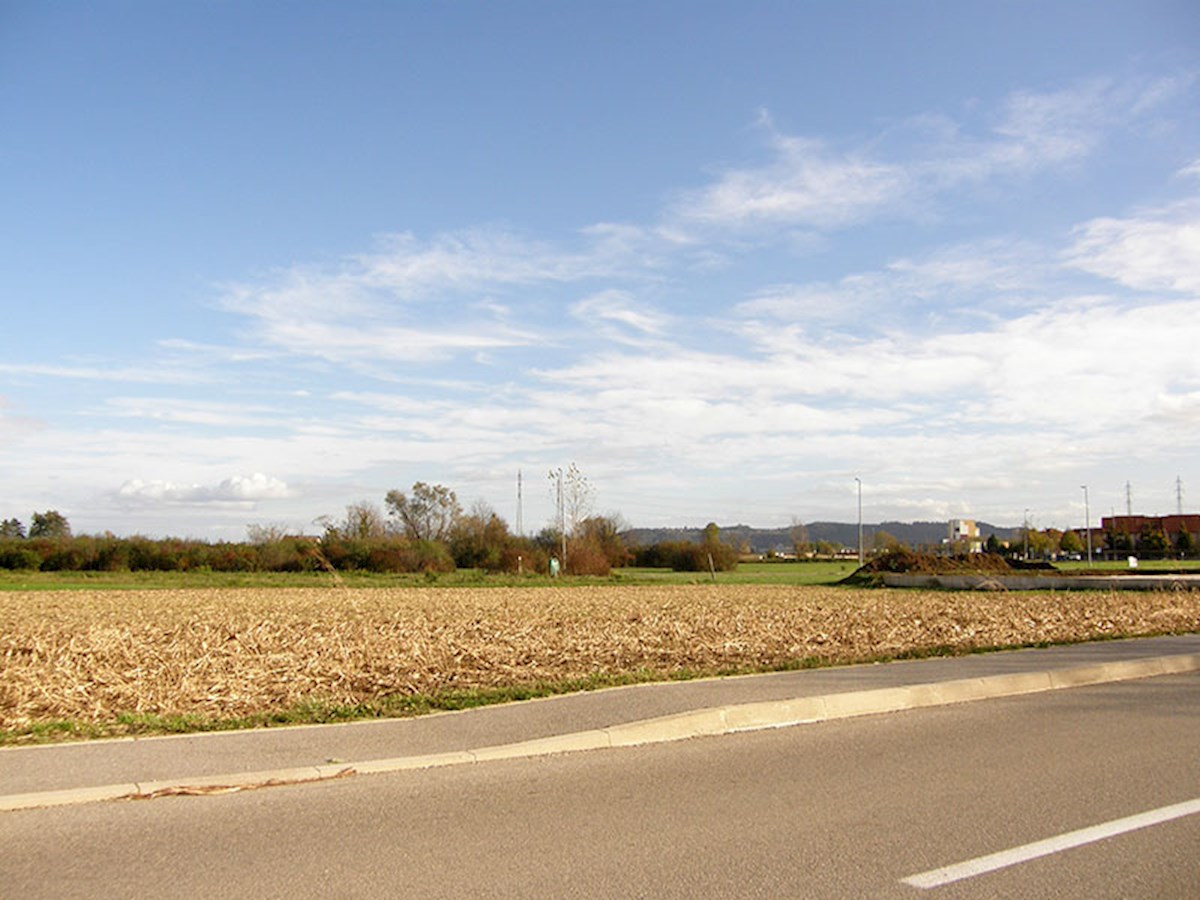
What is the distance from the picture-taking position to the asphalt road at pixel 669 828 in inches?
212

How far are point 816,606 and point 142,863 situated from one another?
81.5ft

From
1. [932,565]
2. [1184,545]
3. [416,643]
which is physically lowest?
[416,643]

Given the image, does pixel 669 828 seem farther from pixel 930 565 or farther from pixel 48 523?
pixel 48 523

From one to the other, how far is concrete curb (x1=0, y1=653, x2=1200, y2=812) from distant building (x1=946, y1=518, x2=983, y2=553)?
297 ft

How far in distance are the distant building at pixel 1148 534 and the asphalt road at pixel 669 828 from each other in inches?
4530

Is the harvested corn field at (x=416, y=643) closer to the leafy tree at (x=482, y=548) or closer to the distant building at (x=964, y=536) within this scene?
the leafy tree at (x=482, y=548)

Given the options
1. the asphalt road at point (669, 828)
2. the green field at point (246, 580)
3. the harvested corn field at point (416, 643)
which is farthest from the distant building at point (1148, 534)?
the asphalt road at point (669, 828)

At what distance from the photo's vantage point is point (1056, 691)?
12.5 m

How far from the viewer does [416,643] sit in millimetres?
16672

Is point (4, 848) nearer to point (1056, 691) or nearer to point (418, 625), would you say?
point (1056, 691)

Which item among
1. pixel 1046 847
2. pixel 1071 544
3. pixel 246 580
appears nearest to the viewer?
pixel 1046 847

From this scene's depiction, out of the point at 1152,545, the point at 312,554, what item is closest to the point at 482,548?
the point at 312,554

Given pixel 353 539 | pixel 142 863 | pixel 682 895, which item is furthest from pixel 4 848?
pixel 353 539

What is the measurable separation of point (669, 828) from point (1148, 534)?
139m
